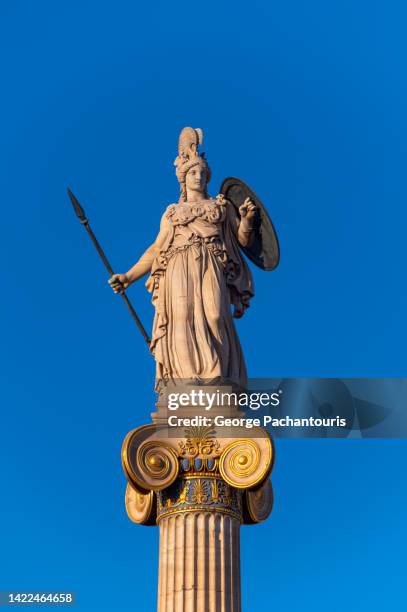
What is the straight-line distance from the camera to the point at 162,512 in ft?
77.9

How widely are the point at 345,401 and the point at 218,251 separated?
4502mm

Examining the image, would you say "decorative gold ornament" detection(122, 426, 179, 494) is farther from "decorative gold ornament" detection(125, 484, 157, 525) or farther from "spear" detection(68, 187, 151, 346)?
"spear" detection(68, 187, 151, 346)

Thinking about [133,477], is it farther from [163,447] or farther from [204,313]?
[204,313]

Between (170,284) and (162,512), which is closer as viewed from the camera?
(162,512)

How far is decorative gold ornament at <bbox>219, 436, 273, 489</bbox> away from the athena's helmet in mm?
6690

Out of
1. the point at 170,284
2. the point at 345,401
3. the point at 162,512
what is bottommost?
the point at 162,512

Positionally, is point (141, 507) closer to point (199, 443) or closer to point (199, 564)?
point (199, 443)

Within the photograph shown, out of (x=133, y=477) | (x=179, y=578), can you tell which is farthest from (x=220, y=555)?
(x=133, y=477)

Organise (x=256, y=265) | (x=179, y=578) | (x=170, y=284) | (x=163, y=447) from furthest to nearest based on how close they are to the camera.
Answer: (x=256, y=265) < (x=170, y=284) < (x=163, y=447) < (x=179, y=578)

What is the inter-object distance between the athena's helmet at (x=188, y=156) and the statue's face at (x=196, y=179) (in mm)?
96

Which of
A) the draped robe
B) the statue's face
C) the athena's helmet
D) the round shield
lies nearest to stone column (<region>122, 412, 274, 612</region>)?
the draped robe

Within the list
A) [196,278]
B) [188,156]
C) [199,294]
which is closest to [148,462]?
[199,294]

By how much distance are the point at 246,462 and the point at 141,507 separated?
265cm

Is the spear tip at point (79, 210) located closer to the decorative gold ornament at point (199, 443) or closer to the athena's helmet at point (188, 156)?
the athena's helmet at point (188, 156)
